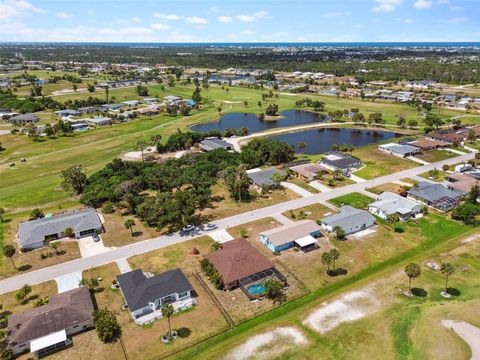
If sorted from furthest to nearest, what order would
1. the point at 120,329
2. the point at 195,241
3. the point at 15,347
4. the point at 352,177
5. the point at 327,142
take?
the point at 327,142, the point at 352,177, the point at 195,241, the point at 120,329, the point at 15,347

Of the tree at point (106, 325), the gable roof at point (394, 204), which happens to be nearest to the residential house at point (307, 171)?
the gable roof at point (394, 204)

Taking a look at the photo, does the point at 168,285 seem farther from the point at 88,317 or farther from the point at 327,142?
the point at 327,142

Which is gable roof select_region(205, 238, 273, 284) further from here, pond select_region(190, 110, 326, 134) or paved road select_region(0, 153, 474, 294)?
pond select_region(190, 110, 326, 134)

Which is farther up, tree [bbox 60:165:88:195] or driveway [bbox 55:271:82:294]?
tree [bbox 60:165:88:195]

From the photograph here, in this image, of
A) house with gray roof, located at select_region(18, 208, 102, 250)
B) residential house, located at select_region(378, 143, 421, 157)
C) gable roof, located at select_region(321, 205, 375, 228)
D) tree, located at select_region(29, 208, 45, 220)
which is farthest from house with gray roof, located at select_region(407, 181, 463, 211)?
tree, located at select_region(29, 208, 45, 220)

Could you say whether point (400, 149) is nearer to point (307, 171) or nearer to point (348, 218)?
point (307, 171)

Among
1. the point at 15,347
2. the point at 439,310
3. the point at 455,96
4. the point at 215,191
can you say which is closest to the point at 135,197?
the point at 215,191
